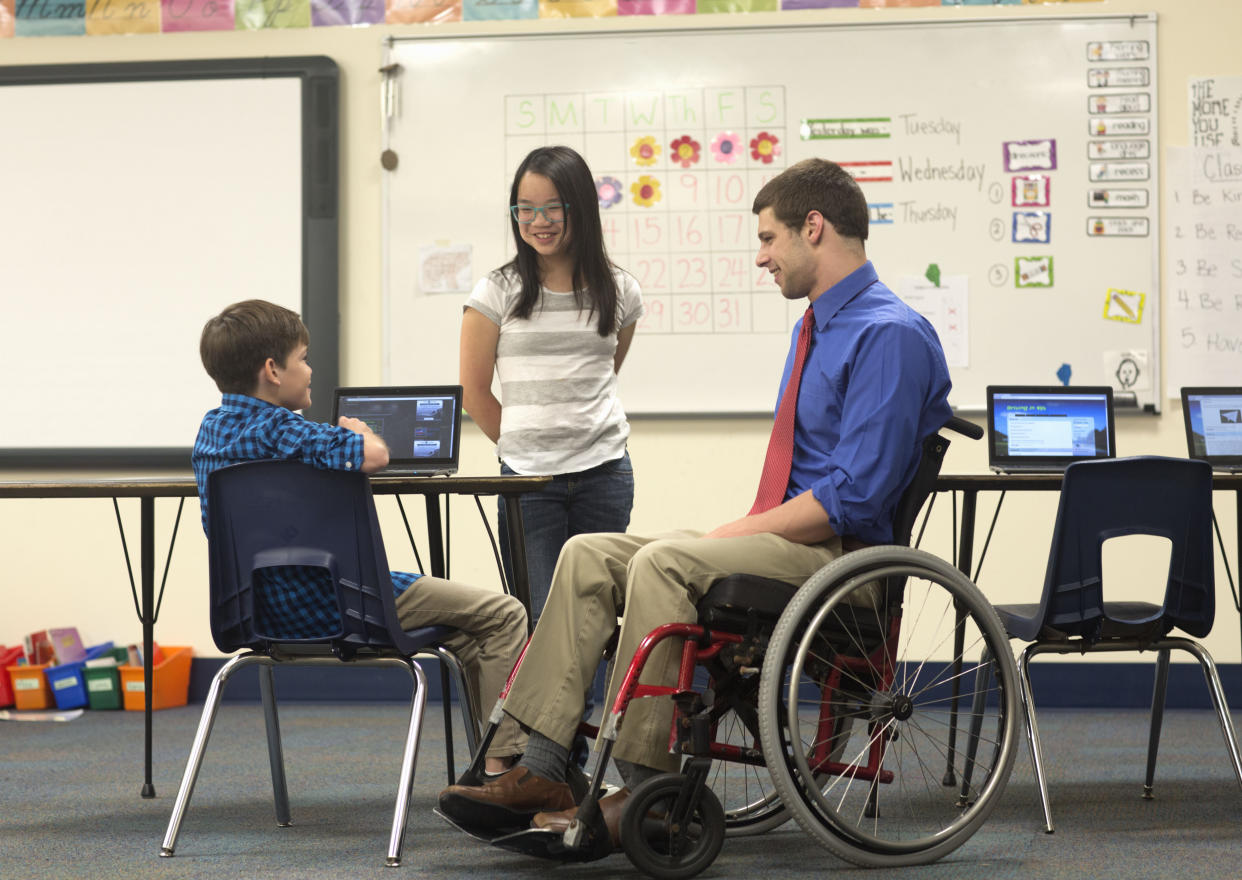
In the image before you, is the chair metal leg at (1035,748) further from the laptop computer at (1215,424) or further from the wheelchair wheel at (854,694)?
the laptop computer at (1215,424)

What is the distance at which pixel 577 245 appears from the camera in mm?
2527

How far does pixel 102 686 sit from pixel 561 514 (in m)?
2.04

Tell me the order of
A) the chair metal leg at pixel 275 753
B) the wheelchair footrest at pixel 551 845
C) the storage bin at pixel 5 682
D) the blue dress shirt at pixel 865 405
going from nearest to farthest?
the wheelchair footrest at pixel 551 845 → the blue dress shirt at pixel 865 405 → the chair metal leg at pixel 275 753 → the storage bin at pixel 5 682

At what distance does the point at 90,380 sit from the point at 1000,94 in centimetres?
294

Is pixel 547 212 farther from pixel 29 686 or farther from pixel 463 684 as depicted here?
pixel 29 686

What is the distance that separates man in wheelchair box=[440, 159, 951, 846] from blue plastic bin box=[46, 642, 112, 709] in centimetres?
246

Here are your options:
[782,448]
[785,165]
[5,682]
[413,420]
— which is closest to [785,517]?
[782,448]

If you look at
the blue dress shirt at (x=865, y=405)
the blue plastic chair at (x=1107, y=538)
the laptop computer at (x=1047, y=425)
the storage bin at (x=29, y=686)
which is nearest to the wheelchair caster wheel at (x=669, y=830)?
the blue dress shirt at (x=865, y=405)

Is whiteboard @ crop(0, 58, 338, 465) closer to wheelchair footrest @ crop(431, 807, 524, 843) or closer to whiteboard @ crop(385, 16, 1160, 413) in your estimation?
whiteboard @ crop(385, 16, 1160, 413)

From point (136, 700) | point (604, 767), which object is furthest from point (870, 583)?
point (136, 700)

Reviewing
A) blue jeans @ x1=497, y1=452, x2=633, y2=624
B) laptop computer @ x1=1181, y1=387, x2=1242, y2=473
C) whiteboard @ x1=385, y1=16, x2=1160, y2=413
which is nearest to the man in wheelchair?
blue jeans @ x1=497, y1=452, x2=633, y2=624

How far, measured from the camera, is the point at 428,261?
154 inches

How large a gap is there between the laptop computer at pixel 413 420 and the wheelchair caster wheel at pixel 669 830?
967mm

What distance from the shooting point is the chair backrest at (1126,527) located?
88.4 inches
